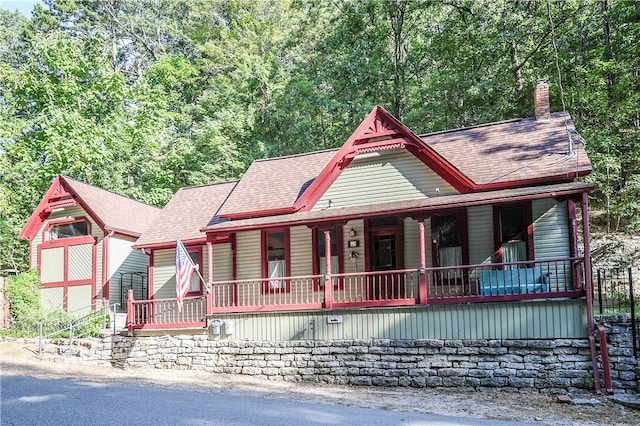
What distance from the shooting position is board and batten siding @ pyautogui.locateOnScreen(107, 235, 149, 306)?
70.6 ft

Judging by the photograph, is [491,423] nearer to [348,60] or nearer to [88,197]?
[88,197]

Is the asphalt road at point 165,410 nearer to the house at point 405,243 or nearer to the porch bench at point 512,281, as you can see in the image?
the house at point 405,243

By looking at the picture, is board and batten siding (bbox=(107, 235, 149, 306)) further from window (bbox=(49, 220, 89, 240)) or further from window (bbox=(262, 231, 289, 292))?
window (bbox=(262, 231, 289, 292))

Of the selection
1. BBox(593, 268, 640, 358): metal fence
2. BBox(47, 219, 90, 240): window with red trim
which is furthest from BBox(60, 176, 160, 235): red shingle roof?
BBox(593, 268, 640, 358): metal fence

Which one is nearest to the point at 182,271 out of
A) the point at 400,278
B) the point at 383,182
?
the point at 400,278

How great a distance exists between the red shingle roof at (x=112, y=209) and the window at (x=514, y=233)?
1350 cm

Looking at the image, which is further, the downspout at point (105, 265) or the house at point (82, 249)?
the house at point (82, 249)

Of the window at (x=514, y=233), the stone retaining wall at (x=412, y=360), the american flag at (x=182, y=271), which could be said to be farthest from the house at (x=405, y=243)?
the american flag at (x=182, y=271)

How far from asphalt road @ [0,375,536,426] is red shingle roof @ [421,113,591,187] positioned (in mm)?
7023

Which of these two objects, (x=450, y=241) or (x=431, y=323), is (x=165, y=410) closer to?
(x=431, y=323)

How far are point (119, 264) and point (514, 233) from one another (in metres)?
14.2

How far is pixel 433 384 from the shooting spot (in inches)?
526

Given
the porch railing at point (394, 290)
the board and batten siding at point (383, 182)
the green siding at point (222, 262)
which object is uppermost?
the board and batten siding at point (383, 182)

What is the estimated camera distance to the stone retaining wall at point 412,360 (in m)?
12.4
